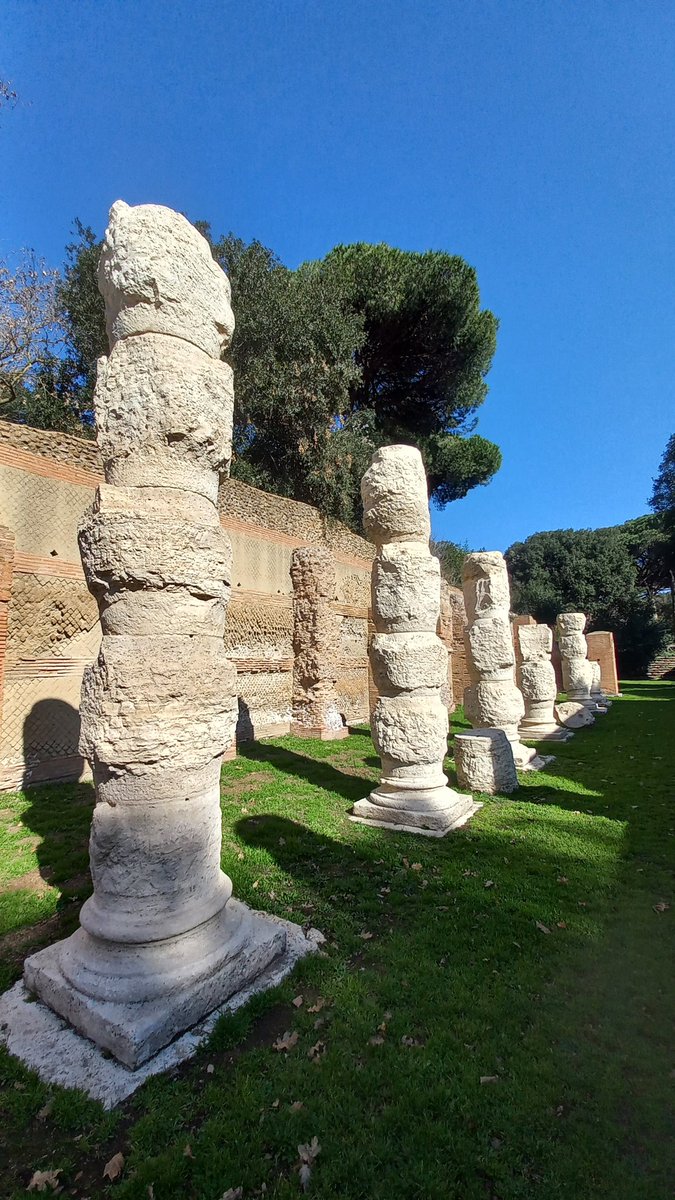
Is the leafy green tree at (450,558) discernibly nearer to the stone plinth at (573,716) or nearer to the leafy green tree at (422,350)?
the leafy green tree at (422,350)

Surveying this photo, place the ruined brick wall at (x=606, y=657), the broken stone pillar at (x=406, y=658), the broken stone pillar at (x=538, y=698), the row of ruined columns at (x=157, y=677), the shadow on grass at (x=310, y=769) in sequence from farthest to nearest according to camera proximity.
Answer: the ruined brick wall at (x=606, y=657) → the broken stone pillar at (x=538, y=698) → the shadow on grass at (x=310, y=769) → the broken stone pillar at (x=406, y=658) → the row of ruined columns at (x=157, y=677)

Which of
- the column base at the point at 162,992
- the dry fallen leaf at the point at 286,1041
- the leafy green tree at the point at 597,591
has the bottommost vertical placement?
the dry fallen leaf at the point at 286,1041

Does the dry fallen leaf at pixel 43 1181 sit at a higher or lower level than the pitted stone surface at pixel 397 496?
lower

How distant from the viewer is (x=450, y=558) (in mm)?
27391

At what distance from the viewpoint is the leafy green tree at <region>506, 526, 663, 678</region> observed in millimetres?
28312

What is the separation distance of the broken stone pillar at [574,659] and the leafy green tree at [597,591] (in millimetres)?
15099

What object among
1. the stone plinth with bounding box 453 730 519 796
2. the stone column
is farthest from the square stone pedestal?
the stone column

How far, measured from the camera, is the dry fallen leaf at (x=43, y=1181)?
173cm

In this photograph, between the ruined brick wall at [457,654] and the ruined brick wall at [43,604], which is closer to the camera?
the ruined brick wall at [43,604]

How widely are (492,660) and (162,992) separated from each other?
20.9ft

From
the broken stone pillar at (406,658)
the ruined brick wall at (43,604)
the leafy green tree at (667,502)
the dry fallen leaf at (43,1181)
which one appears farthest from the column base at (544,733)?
the leafy green tree at (667,502)

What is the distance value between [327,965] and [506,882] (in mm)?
1654

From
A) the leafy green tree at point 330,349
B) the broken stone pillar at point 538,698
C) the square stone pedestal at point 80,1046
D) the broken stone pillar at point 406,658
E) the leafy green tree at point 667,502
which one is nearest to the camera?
the square stone pedestal at point 80,1046

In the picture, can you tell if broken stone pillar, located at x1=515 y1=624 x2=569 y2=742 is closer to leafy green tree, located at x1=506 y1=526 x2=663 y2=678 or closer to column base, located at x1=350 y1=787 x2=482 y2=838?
column base, located at x1=350 y1=787 x2=482 y2=838
